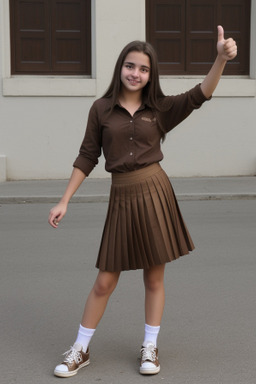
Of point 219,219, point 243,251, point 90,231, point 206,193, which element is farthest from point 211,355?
point 206,193

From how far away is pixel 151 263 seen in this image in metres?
4.31

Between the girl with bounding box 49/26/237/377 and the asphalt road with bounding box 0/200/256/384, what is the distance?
0.85 feet

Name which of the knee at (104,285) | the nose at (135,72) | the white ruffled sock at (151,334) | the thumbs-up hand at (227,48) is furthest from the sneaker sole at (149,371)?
the thumbs-up hand at (227,48)

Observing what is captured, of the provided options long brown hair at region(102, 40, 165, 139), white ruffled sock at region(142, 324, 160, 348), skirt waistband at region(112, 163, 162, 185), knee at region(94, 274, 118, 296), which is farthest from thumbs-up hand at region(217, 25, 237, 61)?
white ruffled sock at region(142, 324, 160, 348)

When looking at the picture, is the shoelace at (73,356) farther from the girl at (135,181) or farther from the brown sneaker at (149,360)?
the brown sneaker at (149,360)

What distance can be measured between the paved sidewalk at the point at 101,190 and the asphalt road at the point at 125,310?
2331 millimetres

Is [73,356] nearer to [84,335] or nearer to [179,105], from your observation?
[84,335]

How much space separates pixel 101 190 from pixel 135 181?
808 cm

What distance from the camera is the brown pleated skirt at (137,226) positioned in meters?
4.30

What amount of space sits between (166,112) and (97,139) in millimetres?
403

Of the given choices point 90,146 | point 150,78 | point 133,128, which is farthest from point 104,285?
point 150,78

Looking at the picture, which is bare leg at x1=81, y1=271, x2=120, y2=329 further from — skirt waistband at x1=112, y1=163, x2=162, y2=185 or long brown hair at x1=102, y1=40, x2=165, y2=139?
long brown hair at x1=102, y1=40, x2=165, y2=139

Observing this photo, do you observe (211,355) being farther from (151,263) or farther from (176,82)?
(176,82)

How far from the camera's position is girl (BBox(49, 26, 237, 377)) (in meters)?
4.24
